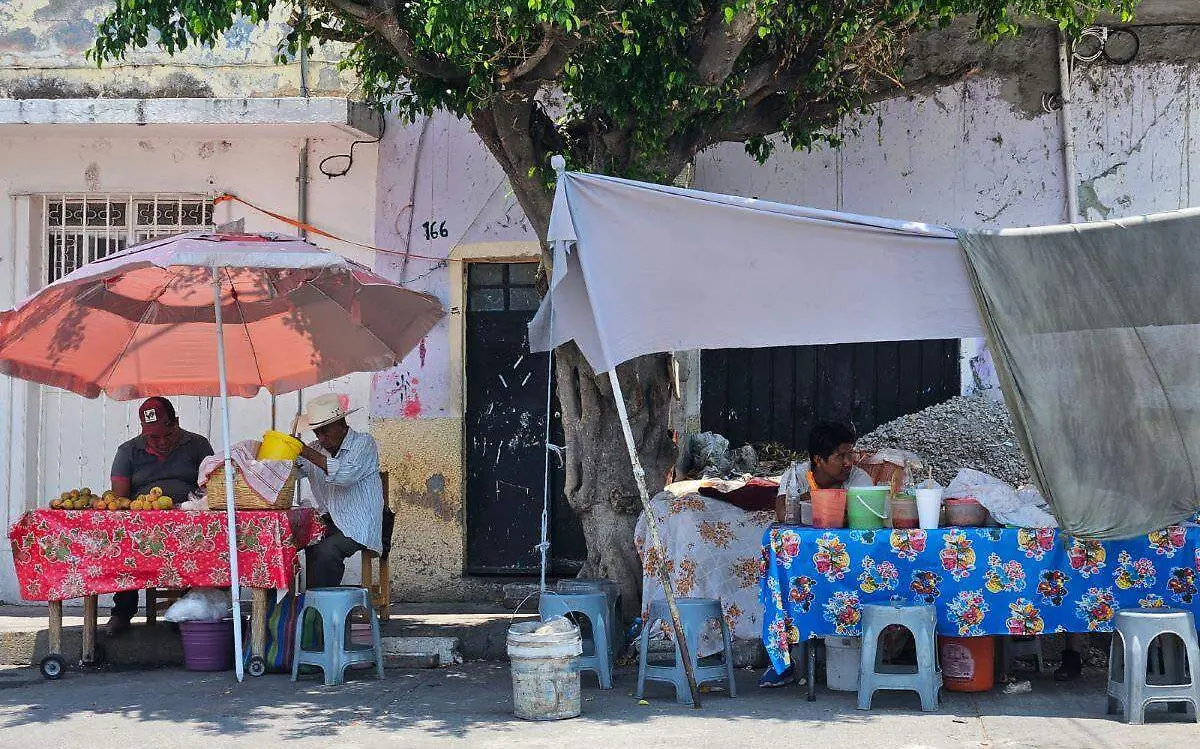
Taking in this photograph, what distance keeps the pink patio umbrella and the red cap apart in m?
0.28

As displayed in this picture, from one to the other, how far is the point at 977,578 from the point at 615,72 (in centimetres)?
295

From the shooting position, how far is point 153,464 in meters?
7.93

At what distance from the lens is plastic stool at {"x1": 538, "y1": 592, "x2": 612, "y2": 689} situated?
6.61 metres

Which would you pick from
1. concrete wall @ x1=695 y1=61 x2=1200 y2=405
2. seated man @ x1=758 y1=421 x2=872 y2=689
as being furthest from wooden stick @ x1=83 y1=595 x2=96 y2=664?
concrete wall @ x1=695 y1=61 x2=1200 y2=405

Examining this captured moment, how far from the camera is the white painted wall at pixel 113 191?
30.9 feet

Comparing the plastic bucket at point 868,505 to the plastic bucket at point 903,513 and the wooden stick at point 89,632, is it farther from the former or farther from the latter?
the wooden stick at point 89,632

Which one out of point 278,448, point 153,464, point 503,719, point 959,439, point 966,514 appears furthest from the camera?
point 959,439

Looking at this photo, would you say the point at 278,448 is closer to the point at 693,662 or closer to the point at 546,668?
the point at 546,668

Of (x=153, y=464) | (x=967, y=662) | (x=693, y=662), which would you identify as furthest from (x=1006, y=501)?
(x=153, y=464)

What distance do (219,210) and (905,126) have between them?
15.3 feet

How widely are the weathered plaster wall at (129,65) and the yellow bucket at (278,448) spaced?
3.10 meters

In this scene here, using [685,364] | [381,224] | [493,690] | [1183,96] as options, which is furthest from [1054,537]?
[381,224]

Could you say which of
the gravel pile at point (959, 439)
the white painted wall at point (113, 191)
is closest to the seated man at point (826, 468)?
the gravel pile at point (959, 439)

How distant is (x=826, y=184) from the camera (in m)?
9.11
